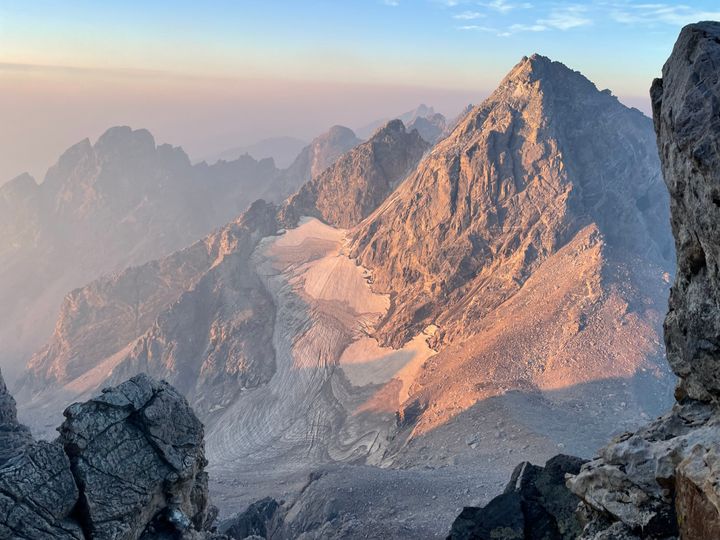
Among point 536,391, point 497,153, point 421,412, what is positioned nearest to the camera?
point 536,391

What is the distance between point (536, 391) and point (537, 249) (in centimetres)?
2959

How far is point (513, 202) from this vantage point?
99.3 meters

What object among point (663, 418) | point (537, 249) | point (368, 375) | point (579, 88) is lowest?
point (368, 375)

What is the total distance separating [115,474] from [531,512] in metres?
19.1

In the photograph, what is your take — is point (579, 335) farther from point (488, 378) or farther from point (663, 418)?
point (663, 418)

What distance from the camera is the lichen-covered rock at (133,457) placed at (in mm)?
23906

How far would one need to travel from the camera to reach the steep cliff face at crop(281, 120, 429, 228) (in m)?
136

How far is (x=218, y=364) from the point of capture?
112250 mm

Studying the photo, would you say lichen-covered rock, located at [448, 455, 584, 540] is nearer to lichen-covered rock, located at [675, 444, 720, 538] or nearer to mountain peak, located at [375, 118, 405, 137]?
lichen-covered rock, located at [675, 444, 720, 538]

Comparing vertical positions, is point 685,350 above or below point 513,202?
above

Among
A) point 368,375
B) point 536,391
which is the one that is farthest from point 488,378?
point 368,375

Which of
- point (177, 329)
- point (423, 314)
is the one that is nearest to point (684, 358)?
point (423, 314)

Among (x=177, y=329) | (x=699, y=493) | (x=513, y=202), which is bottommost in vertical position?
(x=177, y=329)

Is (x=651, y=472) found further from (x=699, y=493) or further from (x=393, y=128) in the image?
(x=393, y=128)
